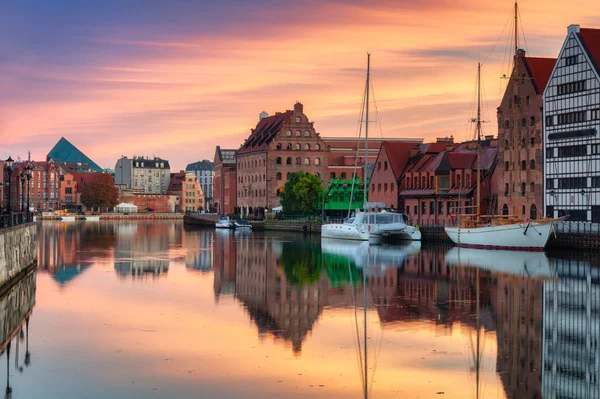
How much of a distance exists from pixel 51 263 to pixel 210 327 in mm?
28836

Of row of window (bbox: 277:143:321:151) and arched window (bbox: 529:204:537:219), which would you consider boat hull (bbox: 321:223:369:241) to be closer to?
arched window (bbox: 529:204:537:219)

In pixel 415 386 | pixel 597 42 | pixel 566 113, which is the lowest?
pixel 415 386

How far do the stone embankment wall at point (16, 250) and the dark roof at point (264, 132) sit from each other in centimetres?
9161

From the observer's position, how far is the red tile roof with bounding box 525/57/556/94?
254ft

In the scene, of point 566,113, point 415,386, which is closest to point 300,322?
point 415,386

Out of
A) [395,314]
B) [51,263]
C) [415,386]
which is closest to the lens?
[415,386]

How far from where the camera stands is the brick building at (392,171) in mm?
97438

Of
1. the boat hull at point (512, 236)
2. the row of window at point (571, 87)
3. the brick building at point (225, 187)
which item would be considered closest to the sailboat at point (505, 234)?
the boat hull at point (512, 236)

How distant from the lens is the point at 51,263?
5319 cm

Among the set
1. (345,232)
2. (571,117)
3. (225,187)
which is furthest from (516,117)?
(225,187)

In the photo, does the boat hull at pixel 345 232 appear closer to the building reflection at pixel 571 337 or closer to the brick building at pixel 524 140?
the brick building at pixel 524 140

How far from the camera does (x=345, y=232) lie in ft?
269

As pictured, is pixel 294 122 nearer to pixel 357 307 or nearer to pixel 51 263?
pixel 51 263

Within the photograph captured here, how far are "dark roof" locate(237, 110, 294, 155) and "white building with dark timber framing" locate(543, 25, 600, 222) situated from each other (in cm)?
6661
